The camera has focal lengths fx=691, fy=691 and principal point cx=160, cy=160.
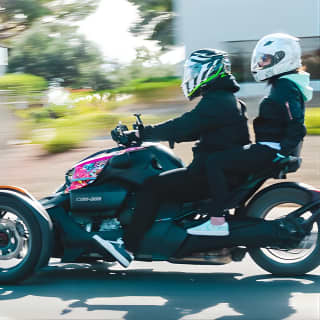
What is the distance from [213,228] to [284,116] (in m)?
0.93

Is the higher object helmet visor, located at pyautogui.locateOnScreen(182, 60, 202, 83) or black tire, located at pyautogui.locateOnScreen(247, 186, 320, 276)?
helmet visor, located at pyautogui.locateOnScreen(182, 60, 202, 83)

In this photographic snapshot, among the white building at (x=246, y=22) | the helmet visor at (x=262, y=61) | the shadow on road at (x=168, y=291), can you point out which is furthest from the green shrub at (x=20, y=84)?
the helmet visor at (x=262, y=61)

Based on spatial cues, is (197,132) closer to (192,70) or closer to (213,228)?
(192,70)

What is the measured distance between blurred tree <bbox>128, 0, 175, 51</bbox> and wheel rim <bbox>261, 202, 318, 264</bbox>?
89.6ft

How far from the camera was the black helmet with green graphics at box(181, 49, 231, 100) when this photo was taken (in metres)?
4.87

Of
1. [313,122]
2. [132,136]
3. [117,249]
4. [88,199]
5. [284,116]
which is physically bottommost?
[313,122]

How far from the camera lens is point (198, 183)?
194 inches

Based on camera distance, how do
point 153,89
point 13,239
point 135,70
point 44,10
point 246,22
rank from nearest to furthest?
point 13,239 → point 153,89 → point 246,22 → point 135,70 → point 44,10

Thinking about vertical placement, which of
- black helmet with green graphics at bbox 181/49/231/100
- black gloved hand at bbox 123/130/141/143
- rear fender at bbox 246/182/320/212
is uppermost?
black helmet with green graphics at bbox 181/49/231/100

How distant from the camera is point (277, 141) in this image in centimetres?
489

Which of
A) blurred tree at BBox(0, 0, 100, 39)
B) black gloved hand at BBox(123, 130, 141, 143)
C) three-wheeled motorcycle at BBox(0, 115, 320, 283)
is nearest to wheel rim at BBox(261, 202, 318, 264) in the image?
three-wheeled motorcycle at BBox(0, 115, 320, 283)

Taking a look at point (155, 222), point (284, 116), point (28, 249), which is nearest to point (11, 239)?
point (28, 249)

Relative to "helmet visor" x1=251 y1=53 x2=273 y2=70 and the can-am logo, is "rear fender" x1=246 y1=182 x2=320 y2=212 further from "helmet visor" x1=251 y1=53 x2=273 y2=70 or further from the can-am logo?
the can-am logo

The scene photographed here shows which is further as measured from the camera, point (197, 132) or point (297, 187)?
point (297, 187)
